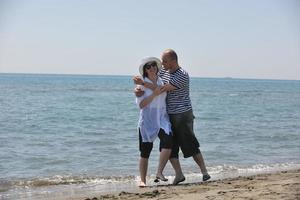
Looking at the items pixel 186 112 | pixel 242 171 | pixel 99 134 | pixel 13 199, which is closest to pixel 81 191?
pixel 13 199

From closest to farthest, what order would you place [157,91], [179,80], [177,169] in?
[157,91] < [179,80] < [177,169]

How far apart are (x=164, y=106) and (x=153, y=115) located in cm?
19

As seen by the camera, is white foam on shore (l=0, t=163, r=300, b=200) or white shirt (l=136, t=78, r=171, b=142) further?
white foam on shore (l=0, t=163, r=300, b=200)

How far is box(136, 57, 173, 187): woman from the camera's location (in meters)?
6.81

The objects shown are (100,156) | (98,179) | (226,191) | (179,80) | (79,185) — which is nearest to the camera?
(226,191)

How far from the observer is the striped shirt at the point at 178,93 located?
6863mm

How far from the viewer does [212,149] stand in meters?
12.2

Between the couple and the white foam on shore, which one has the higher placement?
the couple

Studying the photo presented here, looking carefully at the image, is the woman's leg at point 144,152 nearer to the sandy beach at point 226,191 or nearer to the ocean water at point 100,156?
the sandy beach at point 226,191

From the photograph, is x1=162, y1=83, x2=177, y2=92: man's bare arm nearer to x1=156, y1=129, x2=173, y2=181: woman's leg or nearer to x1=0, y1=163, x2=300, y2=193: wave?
x1=156, y1=129, x2=173, y2=181: woman's leg

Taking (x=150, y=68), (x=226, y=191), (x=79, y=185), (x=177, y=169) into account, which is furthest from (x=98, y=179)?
(x=226, y=191)

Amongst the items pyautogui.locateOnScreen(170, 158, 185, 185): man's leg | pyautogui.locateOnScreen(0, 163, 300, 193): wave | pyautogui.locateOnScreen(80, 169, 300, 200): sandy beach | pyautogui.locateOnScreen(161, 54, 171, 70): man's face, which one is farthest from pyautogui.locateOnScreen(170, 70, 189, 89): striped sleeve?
pyautogui.locateOnScreen(0, 163, 300, 193): wave

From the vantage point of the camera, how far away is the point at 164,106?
6945 mm

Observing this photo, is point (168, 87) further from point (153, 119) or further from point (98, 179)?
point (98, 179)
